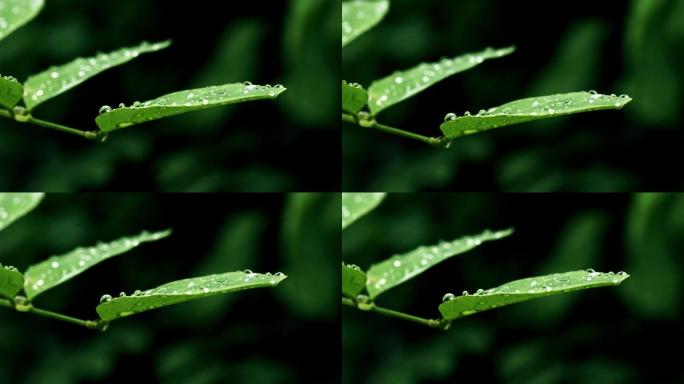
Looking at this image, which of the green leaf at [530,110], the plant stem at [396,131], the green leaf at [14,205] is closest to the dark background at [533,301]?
the plant stem at [396,131]

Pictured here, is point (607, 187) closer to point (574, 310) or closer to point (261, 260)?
point (574, 310)

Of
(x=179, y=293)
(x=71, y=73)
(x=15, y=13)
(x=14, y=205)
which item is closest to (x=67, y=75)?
(x=71, y=73)

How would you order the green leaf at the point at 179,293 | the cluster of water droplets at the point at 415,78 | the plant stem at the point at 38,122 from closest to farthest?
1. the green leaf at the point at 179,293
2. the plant stem at the point at 38,122
3. the cluster of water droplets at the point at 415,78

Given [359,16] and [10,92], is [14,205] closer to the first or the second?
[10,92]

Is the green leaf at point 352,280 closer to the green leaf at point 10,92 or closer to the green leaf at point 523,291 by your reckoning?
the green leaf at point 523,291

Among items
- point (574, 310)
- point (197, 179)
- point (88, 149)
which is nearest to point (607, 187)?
point (574, 310)

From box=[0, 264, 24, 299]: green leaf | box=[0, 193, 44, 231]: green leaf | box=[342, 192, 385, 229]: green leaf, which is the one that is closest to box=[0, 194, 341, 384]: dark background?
box=[342, 192, 385, 229]: green leaf
